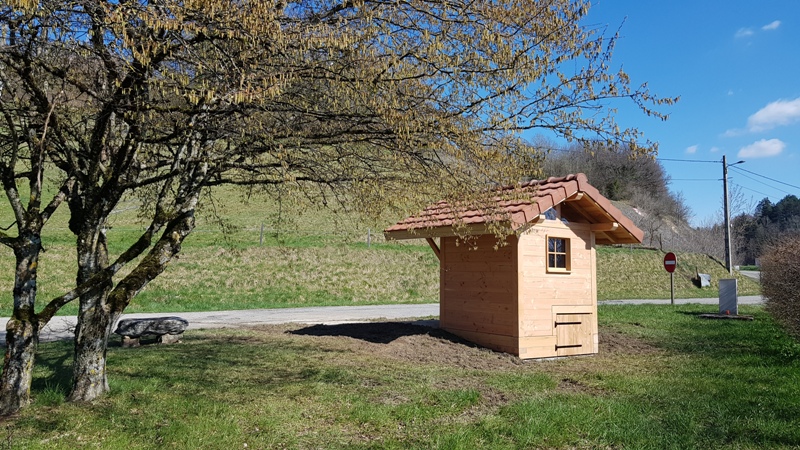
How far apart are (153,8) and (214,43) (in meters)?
1.04

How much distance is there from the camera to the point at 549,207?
10.6 m

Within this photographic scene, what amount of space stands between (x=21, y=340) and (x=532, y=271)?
7.97 meters

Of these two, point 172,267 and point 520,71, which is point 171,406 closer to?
point 520,71

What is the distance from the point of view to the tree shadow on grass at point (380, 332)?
1172 centimetres

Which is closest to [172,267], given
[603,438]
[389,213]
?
[389,213]

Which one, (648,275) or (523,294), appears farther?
(648,275)

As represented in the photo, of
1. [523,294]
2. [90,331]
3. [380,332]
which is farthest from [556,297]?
[90,331]

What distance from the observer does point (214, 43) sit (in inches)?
233

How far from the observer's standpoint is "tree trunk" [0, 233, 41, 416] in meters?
6.16

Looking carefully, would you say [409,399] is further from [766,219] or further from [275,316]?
[766,219]

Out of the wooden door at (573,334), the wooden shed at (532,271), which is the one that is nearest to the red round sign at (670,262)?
the wooden shed at (532,271)

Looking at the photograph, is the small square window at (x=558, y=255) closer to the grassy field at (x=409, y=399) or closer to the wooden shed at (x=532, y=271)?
the wooden shed at (x=532, y=271)

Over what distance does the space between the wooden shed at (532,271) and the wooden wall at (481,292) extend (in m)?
0.02

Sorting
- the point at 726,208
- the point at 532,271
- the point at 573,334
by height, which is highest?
the point at 726,208
